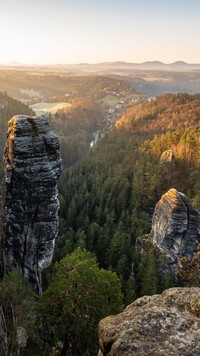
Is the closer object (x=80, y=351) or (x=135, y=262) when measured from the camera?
(x=80, y=351)

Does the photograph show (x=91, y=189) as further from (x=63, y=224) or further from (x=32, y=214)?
(x=32, y=214)

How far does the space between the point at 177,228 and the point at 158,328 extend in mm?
60947

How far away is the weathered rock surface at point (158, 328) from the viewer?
10.1m

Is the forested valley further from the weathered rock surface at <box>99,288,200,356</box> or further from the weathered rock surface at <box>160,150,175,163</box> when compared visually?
the weathered rock surface at <box>99,288,200,356</box>

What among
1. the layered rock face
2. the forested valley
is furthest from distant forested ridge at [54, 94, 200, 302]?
the layered rock face

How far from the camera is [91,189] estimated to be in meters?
114

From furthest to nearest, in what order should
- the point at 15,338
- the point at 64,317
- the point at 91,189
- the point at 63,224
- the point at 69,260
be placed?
the point at 91,189, the point at 63,224, the point at 69,260, the point at 64,317, the point at 15,338

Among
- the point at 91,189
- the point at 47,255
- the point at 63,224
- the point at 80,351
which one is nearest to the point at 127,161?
the point at 91,189

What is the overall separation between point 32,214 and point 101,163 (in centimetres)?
9820

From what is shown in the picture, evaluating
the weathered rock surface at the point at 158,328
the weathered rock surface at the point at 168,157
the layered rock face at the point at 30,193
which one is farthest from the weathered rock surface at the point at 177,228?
the weathered rock surface at the point at 158,328

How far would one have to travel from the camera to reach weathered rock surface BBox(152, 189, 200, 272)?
6894cm

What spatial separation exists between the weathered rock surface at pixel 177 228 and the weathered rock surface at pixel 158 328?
188 feet

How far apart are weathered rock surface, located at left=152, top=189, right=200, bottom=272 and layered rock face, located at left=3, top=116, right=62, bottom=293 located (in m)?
37.1

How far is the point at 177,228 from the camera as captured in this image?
2753 inches
